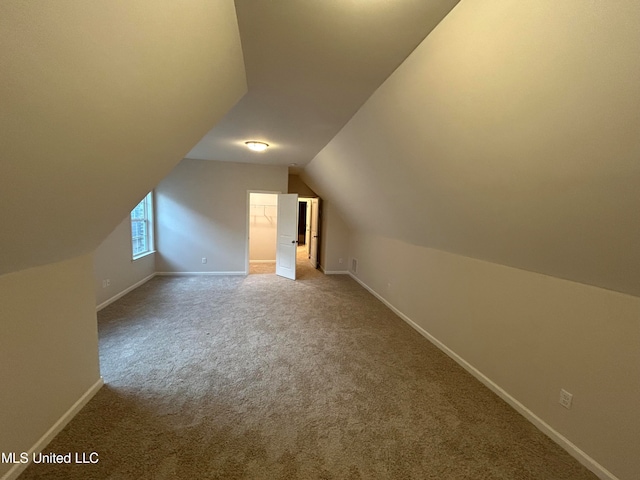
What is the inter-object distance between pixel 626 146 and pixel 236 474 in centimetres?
262

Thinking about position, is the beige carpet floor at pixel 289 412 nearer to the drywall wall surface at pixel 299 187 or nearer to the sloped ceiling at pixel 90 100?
the sloped ceiling at pixel 90 100

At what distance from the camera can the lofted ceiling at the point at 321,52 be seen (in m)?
1.36

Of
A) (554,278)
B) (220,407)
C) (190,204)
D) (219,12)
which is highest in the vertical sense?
(219,12)

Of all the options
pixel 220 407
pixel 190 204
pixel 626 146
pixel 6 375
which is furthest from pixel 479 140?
pixel 190 204

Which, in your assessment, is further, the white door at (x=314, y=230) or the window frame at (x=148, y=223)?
the white door at (x=314, y=230)

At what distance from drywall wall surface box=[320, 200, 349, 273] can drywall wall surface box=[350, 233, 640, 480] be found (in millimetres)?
3526

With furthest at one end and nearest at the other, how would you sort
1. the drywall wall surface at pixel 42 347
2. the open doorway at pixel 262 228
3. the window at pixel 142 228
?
the open doorway at pixel 262 228
the window at pixel 142 228
the drywall wall surface at pixel 42 347

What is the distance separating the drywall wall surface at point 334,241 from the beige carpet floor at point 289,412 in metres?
3.11

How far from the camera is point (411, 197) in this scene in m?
2.96

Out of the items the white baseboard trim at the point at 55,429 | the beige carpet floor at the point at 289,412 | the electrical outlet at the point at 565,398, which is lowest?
the beige carpet floor at the point at 289,412

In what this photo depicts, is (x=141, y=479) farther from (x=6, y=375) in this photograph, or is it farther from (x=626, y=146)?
(x=626, y=146)

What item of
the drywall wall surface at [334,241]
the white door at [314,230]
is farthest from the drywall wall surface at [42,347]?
the white door at [314,230]

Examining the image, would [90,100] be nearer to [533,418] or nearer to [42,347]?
[42,347]

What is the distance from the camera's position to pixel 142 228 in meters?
5.53
